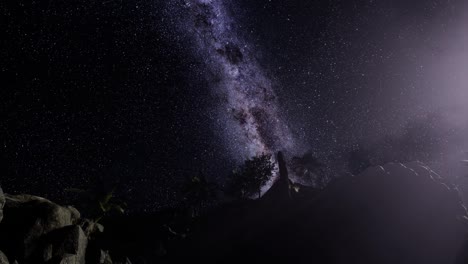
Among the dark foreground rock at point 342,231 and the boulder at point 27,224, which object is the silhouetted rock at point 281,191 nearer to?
the dark foreground rock at point 342,231

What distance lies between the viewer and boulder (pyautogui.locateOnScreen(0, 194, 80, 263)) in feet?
54.4

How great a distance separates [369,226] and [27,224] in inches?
1158

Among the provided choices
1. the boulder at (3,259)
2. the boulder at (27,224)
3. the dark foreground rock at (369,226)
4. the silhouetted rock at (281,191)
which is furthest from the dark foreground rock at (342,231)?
the boulder at (3,259)

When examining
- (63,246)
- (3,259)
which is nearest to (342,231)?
(63,246)

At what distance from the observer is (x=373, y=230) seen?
3180 centimetres

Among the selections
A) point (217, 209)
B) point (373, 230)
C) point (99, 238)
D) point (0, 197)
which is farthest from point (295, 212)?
point (0, 197)

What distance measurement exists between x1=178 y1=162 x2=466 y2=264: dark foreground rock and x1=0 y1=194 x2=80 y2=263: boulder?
22543 mm

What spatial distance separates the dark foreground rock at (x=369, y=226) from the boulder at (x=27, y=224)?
74.0 feet

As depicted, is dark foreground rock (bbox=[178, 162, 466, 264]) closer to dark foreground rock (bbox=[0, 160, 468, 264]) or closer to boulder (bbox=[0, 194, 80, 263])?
dark foreground rock (bbox=[0, 160, 468, 264])

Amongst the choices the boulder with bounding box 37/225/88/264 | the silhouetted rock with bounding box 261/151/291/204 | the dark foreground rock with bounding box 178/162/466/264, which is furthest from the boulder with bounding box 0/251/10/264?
the silhouetted rock with bounding box 261/151/291/204

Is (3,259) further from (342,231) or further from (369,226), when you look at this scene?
(369,226)

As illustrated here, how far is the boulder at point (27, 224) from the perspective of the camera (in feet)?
54.4

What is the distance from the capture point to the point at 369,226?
32.2 meters

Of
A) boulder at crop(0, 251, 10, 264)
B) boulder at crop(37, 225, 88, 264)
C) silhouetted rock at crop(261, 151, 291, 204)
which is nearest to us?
boulder at crop(0, 251, 10, 264)
